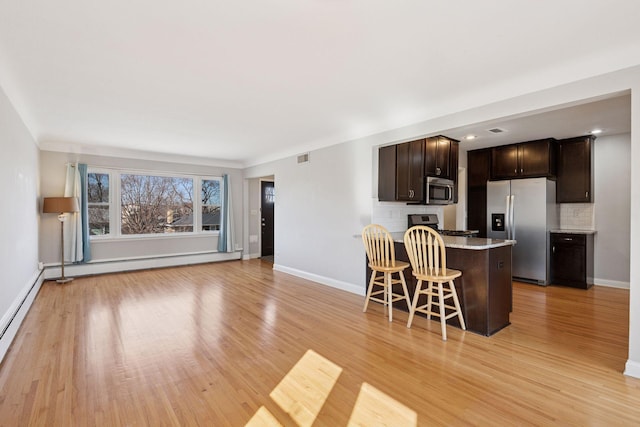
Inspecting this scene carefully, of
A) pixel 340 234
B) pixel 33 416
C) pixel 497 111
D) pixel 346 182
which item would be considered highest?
pixel 497 111

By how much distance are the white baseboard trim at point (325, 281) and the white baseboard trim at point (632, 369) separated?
2699mm

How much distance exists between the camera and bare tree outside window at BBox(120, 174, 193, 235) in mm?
6289

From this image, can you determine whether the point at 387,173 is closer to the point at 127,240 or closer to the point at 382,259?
the point at 382,259

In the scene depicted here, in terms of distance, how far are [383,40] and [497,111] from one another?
1564 mm

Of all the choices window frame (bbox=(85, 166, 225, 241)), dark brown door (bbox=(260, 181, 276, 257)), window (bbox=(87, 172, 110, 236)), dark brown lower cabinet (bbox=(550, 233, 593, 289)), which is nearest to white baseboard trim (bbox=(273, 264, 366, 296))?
dark brown door (bbox=(260, 181, 276, 257))

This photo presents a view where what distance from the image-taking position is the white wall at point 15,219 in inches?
111

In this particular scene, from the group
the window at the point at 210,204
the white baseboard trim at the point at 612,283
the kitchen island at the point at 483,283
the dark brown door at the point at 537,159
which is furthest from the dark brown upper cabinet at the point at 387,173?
the window at the point at 210,204

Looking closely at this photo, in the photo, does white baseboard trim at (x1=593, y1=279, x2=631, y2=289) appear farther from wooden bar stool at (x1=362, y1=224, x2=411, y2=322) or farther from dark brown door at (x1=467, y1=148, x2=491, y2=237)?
wooden bar stool at (x1=362, y1=224, x2=411, y2=322)

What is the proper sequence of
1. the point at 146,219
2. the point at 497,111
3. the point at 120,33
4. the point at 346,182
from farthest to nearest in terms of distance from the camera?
the point at 146,219, the point at 346,182, the point at 497,111, the point at 120,33

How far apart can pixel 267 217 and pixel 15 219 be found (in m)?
5.31

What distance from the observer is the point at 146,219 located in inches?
255

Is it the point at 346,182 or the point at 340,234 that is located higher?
the point at 346,182

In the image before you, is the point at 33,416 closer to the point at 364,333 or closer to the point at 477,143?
the point at 364,333

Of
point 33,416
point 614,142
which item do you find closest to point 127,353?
point 33,416
